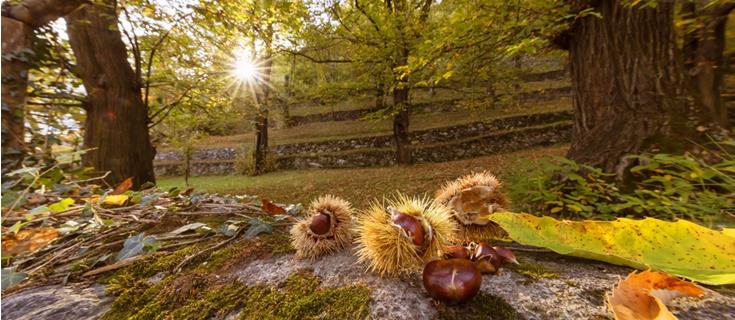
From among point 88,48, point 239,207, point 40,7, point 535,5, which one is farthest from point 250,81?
point 239,207

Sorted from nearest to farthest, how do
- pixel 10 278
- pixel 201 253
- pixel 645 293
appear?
pixel 645 293 → pixel 10 278 → pixel 201 253

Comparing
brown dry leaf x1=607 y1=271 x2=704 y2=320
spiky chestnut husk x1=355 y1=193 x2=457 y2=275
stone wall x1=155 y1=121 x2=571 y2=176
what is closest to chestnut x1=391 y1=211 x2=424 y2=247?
spiky chestnut husk x1=355 y1=193 x2=457 y2=275

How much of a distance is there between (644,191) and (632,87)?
173 cm

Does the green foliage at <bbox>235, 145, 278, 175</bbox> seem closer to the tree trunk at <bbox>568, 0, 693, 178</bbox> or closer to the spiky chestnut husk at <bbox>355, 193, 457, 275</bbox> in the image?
the tree trunk at <bbox>568, 0, 693, 178</bbox>

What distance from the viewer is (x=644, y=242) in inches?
23.1

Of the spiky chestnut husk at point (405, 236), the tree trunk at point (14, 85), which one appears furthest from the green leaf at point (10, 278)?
the tree trunk at point (14, 85)

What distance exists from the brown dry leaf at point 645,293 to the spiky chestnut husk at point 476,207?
40cm

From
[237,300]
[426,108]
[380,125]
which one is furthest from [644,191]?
[426,108]

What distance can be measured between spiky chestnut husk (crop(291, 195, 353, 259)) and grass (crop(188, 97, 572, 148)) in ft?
46.8

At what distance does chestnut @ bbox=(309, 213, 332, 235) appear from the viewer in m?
0.94

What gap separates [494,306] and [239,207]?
1.35 meters

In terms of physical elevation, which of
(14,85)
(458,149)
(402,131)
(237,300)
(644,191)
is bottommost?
(458,149)

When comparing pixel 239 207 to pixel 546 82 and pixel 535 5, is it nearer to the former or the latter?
pixel 535 5

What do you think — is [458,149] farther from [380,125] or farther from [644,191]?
[644,191]
